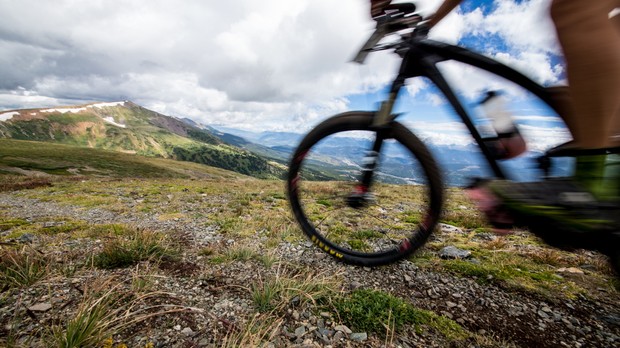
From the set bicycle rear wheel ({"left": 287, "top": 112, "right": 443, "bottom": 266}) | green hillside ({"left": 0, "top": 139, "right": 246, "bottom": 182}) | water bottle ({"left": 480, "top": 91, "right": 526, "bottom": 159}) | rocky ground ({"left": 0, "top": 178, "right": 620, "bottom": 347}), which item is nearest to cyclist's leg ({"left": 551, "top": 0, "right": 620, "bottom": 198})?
water bottle ({"left": 480, "top": 91, "right": 526, "bottom": 159})

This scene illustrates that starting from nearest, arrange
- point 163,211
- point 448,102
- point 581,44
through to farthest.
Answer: point 581,44
point 448,102
point 163,211

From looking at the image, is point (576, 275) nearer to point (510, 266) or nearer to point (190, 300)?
point (510, 266)

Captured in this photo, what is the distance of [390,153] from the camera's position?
3.90m

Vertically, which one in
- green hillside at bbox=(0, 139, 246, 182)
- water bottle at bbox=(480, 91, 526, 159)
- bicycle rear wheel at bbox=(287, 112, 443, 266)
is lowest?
green hillside at bbox=(0, 139, 246, 182)

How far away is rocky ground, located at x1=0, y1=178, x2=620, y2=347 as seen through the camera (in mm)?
2504

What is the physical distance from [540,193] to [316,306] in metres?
2.33

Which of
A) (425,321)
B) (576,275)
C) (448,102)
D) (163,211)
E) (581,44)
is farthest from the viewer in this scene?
(163,211)

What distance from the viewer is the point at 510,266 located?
4215mm

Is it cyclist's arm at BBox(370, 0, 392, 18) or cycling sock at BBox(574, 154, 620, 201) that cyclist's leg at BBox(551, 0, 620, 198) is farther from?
cyclist's arm at BBox(370, 0, 392, 18)

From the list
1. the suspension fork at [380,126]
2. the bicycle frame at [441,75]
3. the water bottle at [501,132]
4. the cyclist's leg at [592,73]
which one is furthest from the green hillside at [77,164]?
the cyclist's leg at [592,73]

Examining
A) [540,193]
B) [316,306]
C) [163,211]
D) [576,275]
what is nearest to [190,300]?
[316,306]

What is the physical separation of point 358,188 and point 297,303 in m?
1.76

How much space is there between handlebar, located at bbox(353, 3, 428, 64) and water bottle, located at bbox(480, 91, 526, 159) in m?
1.12

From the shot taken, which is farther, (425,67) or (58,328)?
(425,67)
